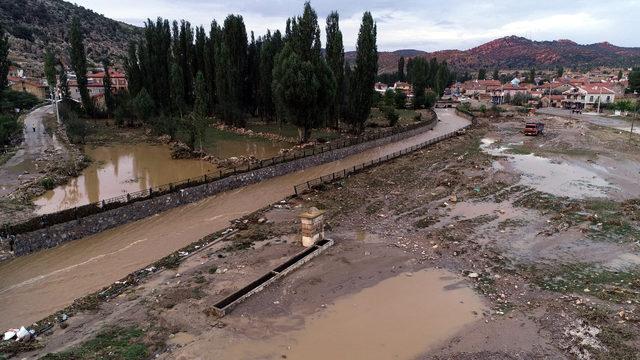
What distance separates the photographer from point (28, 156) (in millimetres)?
32156

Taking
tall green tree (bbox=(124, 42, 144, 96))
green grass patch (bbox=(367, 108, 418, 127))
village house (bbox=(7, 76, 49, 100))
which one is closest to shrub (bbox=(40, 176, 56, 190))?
tall green tree (bbox=(124, 42, 144, 96))

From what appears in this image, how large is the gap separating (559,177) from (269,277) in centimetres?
2406

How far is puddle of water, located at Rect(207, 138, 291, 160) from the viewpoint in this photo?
1403 inches

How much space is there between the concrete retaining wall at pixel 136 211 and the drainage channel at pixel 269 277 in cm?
929

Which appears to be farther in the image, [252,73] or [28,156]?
[252,73]

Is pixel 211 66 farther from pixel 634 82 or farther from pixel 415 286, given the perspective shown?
pixel 634 82

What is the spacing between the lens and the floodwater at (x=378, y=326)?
1028cm

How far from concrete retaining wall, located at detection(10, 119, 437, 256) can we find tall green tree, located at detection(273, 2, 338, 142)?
16.3 ft

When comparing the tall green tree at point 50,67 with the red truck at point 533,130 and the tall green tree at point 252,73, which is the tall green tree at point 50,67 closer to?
the tall green tree at point 252,73

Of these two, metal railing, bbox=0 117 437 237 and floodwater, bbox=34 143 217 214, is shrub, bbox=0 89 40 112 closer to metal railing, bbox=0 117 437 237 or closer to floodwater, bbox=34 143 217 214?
floodwater, bbox=34 143 217 214

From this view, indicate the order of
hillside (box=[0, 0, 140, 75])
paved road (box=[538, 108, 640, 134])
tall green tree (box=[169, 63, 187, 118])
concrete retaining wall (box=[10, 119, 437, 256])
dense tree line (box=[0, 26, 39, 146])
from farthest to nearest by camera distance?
hillside (box=[0, 0, 140, 75]) → paved road (box=[538, 108, 640, 134]) → tall green tree (box=[169, 63, 187, 118]) → dense tree line (box=[0, 26, 39, 146]) → concrete retaining wall (box=[10, 119, 437, 256])

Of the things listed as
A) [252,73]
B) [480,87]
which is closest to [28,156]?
[252,73]

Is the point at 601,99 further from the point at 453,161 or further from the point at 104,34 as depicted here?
the point at 104,34

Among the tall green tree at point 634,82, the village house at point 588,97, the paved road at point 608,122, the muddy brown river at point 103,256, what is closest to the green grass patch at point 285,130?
the muddy brown river at point 103,256
